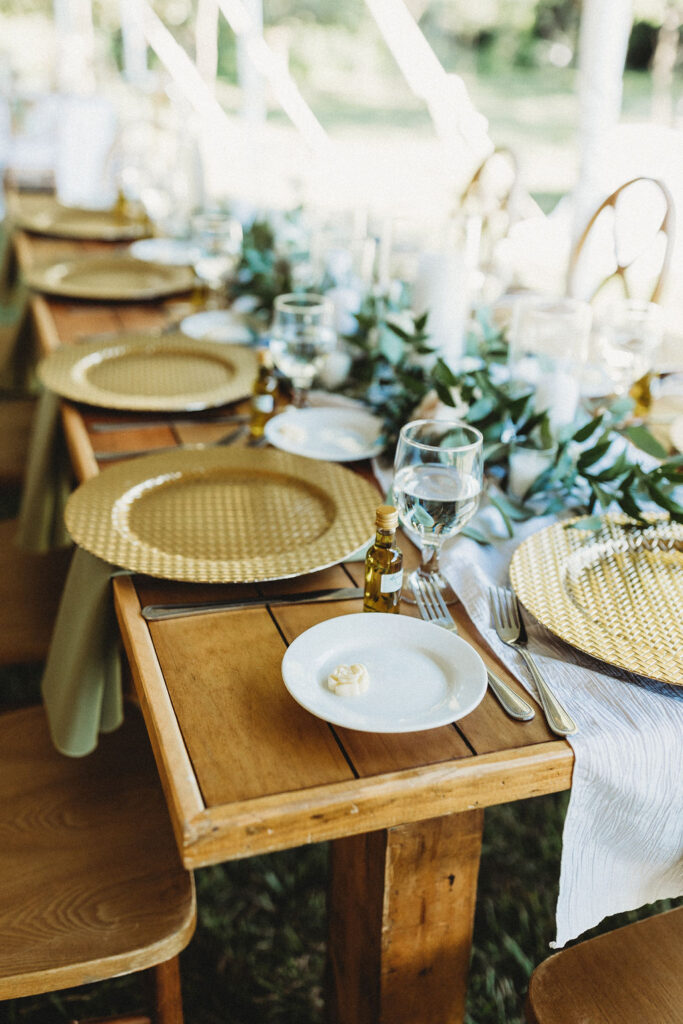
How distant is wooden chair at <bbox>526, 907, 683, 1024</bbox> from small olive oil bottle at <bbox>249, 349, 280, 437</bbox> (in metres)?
0.77

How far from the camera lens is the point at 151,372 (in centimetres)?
151

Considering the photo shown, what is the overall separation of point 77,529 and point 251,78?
170 inches

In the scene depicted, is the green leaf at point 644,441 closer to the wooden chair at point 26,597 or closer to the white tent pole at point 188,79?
the wooden chair at point 26,597

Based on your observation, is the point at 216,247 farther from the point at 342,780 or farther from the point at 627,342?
the point at 342,780

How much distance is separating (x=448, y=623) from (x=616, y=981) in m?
0.37

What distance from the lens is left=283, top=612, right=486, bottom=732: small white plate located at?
0.70 m

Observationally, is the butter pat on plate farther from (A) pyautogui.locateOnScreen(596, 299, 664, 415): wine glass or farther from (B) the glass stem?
(A) pyautogui.locateOnScreen(596, 299, 664, 415): wine glass

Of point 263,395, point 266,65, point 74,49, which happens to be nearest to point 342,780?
point 263,395

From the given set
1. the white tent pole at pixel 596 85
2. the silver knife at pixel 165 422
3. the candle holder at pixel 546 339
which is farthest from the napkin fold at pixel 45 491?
the white tent pole at pixel 596 85

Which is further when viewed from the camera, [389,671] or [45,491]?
[45,491]

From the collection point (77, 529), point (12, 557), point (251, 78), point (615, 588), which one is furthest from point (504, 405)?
point (251, 78)

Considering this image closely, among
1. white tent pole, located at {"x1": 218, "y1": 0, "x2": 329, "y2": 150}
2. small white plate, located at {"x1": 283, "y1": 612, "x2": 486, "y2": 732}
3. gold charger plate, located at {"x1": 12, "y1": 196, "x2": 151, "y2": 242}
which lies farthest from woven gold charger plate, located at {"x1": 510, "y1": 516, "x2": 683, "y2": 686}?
white tent pole, located at {"x1": 218, "y1": 0, "x2": 329, "y2": 150}

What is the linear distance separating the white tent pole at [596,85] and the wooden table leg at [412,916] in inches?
80.5

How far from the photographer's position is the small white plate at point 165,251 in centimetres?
224
